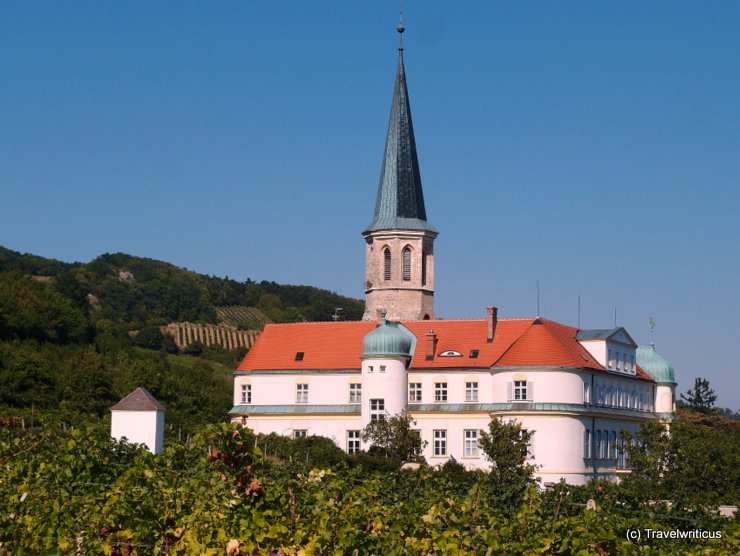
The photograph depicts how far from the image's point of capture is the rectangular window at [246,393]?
69688mm

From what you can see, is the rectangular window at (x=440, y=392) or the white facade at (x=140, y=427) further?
the rectangular window at (x=440, y=392)

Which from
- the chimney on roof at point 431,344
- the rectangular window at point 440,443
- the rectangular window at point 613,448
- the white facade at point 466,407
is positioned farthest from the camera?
the chimney on roof at point 431,344

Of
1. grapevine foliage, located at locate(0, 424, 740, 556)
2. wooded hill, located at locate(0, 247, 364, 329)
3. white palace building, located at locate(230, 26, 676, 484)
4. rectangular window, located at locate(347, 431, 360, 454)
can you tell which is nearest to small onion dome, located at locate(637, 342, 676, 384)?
white palace building, located at locate(230, 26, 676, 484)

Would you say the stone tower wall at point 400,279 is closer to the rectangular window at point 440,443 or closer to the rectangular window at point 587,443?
the rectangular window at point 440,443

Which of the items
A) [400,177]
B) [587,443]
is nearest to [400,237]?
[400,177]

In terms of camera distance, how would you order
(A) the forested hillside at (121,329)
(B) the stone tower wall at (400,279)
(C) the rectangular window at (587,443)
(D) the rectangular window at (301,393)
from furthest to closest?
(B) the stone tower wall at (400,279), (A) the forested hillside at (121,329), (D) the rectangular window at (301,393), (C) the rectangular window at (587,443)

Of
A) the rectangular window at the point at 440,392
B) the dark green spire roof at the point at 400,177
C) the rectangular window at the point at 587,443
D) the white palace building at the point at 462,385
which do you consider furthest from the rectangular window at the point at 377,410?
the dark green spire roof at the point at 400,177

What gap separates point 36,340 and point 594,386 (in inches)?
1440

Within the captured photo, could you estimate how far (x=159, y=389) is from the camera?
260 feet

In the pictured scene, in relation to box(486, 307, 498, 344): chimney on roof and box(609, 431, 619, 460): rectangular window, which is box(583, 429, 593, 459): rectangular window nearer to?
box(609, 431, 619, 460): rectangular window

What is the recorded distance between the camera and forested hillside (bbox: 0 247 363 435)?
71.9 m

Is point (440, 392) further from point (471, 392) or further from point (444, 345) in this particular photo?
point (444, 345)

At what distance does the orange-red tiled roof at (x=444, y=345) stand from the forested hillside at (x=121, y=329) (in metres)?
6.00

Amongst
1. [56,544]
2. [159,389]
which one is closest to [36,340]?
[159,389]
